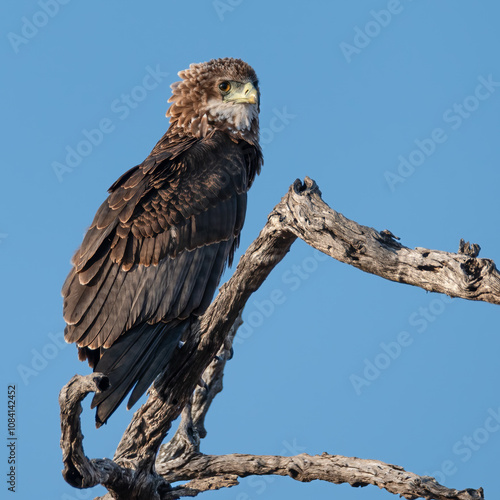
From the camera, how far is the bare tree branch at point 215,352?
5.04 m

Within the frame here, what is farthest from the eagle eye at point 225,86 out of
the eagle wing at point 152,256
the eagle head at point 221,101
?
the eagle wing at point 152,256

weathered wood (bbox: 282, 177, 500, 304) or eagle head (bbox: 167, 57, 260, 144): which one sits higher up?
eagle head (bbox: 167, 57, 260, 144)

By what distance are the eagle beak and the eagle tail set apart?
2.42 meters

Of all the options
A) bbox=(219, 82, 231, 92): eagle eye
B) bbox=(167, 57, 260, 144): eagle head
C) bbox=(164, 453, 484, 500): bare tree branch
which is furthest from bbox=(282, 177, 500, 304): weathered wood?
bbox=(219, 82, 231, 92): eagle eye

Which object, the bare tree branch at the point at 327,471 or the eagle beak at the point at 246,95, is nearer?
the bare tree branch at the point at 327,471

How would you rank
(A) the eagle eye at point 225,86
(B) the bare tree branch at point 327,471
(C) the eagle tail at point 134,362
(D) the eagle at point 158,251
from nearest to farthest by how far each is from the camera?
1. (B) the bare tree branch at point 327,471
2. (C) the eagle tail at point 134,362
3. (D) the eagle at point 158,251
4. (A) the eagle eye at point 225,86

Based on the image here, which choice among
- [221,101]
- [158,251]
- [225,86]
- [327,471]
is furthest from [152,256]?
[327,471]

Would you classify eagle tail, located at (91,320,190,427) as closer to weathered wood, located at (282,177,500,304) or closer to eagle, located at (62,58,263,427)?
eagle, located at (62,58,263,427)

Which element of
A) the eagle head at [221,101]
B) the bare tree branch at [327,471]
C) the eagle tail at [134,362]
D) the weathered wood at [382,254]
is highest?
the eagle head at [221,101]

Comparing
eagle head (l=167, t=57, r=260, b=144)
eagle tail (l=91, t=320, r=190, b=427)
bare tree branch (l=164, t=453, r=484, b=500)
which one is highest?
eagle head (l=167, t=57, r=260, b=144)

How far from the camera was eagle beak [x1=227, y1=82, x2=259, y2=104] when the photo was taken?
23.3ft

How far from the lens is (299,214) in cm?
558

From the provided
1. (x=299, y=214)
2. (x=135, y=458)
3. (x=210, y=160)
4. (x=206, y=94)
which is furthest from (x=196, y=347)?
(x=206, y=94)

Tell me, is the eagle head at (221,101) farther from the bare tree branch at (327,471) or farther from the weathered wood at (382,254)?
the bare tree branch at (327,471)
